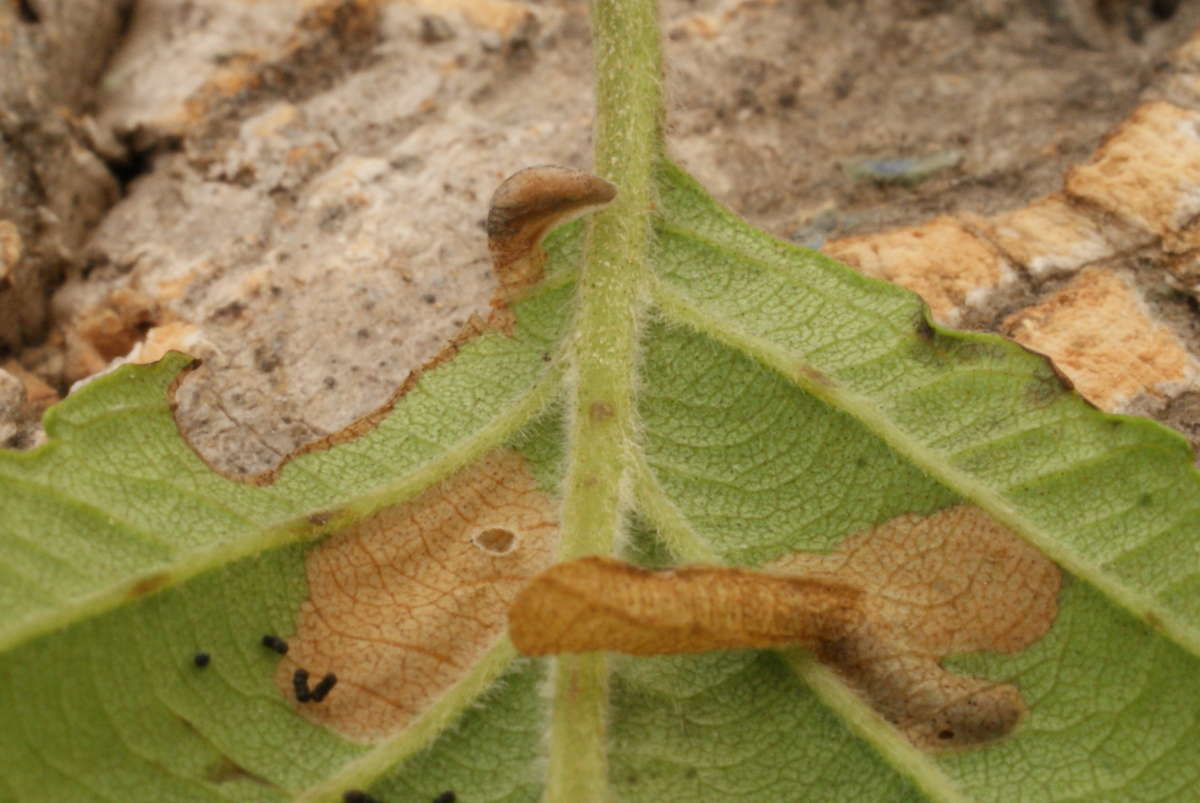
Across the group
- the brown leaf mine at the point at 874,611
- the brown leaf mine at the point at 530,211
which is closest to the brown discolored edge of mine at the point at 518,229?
the brown leaf mine at the point at 530,211

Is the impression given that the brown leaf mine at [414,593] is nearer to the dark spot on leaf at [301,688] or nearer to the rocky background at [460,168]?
the dark spot on leaf at [301,688]

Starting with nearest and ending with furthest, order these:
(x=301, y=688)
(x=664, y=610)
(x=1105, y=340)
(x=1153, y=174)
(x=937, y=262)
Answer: (x=664, y=610) < (x=301, y=688) < (x=1105, y=340) < (x=937, y=262) < (x=1153, y=174)

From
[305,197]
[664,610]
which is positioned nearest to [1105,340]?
[664,610]

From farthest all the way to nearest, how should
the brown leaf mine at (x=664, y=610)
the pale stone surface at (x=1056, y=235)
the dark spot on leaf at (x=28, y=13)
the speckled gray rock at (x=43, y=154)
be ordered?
the dark spot on leaf at (x=28, y=13) → the speckled gray rock at (x=43, y=154) → the pale stone surface at (x=1056, y=235) → the brown leaf mine at (x=664, y=610)

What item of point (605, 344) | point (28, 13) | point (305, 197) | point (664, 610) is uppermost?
point (28, 13)

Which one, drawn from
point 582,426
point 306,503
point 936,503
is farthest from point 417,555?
point 936,503

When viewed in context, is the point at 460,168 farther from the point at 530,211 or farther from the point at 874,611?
the point at 874,611
